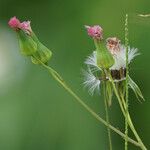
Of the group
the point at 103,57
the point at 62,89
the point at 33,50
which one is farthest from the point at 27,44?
the point at 62,89

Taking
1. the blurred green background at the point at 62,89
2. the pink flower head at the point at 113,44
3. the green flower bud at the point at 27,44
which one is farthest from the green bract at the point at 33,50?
the blurred green background at the point at 62,89

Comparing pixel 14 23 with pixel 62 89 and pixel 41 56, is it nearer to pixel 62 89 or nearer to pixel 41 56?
pixel 41 56

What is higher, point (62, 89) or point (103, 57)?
point (62, 89)

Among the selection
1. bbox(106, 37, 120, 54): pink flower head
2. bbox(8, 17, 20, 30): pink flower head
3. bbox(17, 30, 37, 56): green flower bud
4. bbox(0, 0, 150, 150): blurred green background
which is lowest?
bbox(17, 30, 37, 56): green flower bud

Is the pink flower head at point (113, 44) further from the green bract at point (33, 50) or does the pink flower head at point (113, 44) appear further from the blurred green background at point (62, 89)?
the blurred green background at point (62, 89)

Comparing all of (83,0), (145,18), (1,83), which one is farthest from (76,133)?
(145,18)

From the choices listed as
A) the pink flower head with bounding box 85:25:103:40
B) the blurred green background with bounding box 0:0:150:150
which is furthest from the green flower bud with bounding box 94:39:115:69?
the blurred green background with bounding box 0:0:150:150

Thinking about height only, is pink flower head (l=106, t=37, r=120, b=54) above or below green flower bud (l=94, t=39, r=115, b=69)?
above

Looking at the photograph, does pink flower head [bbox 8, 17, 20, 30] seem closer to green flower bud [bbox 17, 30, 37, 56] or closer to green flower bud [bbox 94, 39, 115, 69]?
green flower bud [bbox 17, 30, 37, 56]
